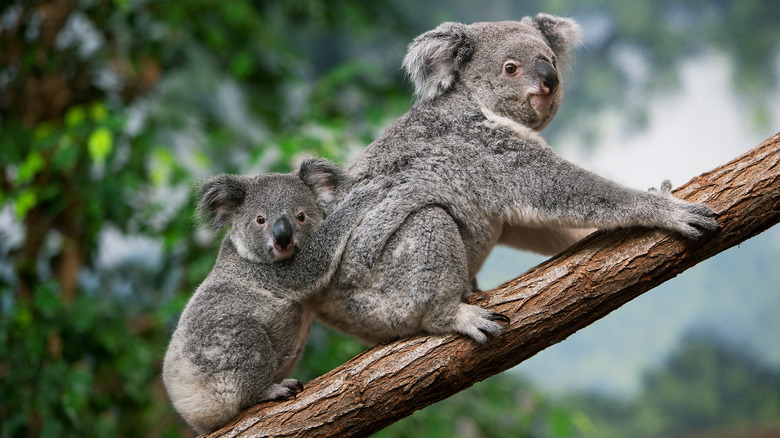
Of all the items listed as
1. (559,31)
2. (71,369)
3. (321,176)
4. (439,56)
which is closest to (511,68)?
(439,56)

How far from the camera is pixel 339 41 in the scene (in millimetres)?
8727

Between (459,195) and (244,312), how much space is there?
885mm

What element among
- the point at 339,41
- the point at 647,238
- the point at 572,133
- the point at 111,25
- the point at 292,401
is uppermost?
the point at 339,41

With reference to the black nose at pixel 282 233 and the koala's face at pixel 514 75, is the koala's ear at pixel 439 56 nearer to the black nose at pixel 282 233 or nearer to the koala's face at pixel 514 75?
the koala's face at pixel 514 75

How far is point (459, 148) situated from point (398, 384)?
2.94 ft

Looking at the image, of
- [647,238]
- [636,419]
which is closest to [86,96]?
[647,238]

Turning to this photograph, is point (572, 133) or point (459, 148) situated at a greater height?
point (572, 133)

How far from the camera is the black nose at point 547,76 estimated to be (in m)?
2.49

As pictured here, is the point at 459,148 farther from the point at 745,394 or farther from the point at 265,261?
the point at 745,394

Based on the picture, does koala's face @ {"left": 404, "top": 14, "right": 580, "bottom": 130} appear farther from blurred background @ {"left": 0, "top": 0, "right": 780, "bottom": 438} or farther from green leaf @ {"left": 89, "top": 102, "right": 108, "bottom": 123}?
green leaf @ {"left": 89, "top": 102, "right": 108, "bottom": 123}

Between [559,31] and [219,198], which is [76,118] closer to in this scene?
[219,198]

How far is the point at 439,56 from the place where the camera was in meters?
2.65

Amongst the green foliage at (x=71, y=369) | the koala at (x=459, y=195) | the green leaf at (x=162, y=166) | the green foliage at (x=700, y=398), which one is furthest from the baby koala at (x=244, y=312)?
the green foliage at (x=700, y=398)

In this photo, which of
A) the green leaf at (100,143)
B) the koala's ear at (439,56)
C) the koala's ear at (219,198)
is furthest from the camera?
the green leaf at (100,143)
